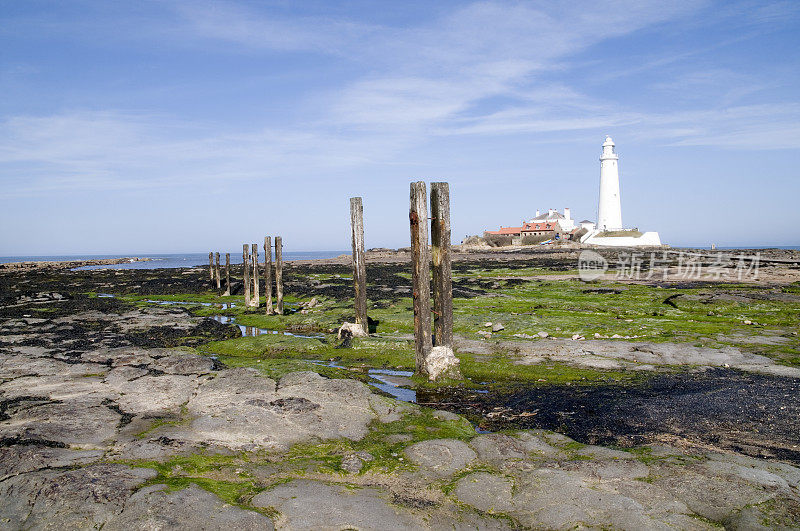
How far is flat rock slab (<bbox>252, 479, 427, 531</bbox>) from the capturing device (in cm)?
514

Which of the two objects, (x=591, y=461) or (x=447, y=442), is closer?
(x=591, y=461)

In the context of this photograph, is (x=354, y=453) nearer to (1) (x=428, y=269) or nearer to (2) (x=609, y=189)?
(1) (x=428, y=269)

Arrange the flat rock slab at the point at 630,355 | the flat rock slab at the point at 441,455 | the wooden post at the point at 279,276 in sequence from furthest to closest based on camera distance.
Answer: the wooden post at the point at 279,276 < the flat rock slab at the point at 630,355 < the flat rock slab at the point at 441,455

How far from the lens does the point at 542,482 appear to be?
19.7 feet

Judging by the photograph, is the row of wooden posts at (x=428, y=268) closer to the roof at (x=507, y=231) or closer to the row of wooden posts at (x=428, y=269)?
the row of wooden posts at (x=428, y=269)

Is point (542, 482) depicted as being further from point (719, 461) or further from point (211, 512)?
point (211, 512)

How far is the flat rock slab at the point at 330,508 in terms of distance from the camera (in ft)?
16.9

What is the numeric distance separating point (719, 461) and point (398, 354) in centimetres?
874

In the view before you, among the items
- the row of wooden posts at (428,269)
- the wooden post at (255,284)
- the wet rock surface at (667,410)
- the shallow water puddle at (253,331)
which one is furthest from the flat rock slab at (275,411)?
the wooden post at (255,284)

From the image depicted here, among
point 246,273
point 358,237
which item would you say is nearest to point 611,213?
point 246,273

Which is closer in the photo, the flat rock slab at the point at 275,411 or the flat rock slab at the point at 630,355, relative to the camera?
the flat rock slab at the point at 275,411

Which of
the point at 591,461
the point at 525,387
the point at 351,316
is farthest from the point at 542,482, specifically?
the point at 351,316

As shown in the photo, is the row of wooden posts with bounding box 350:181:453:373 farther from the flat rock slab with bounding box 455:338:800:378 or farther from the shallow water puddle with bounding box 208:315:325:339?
the shallow water puddle with bounding box 208:315:325:339

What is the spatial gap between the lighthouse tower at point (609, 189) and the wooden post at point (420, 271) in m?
86.1
